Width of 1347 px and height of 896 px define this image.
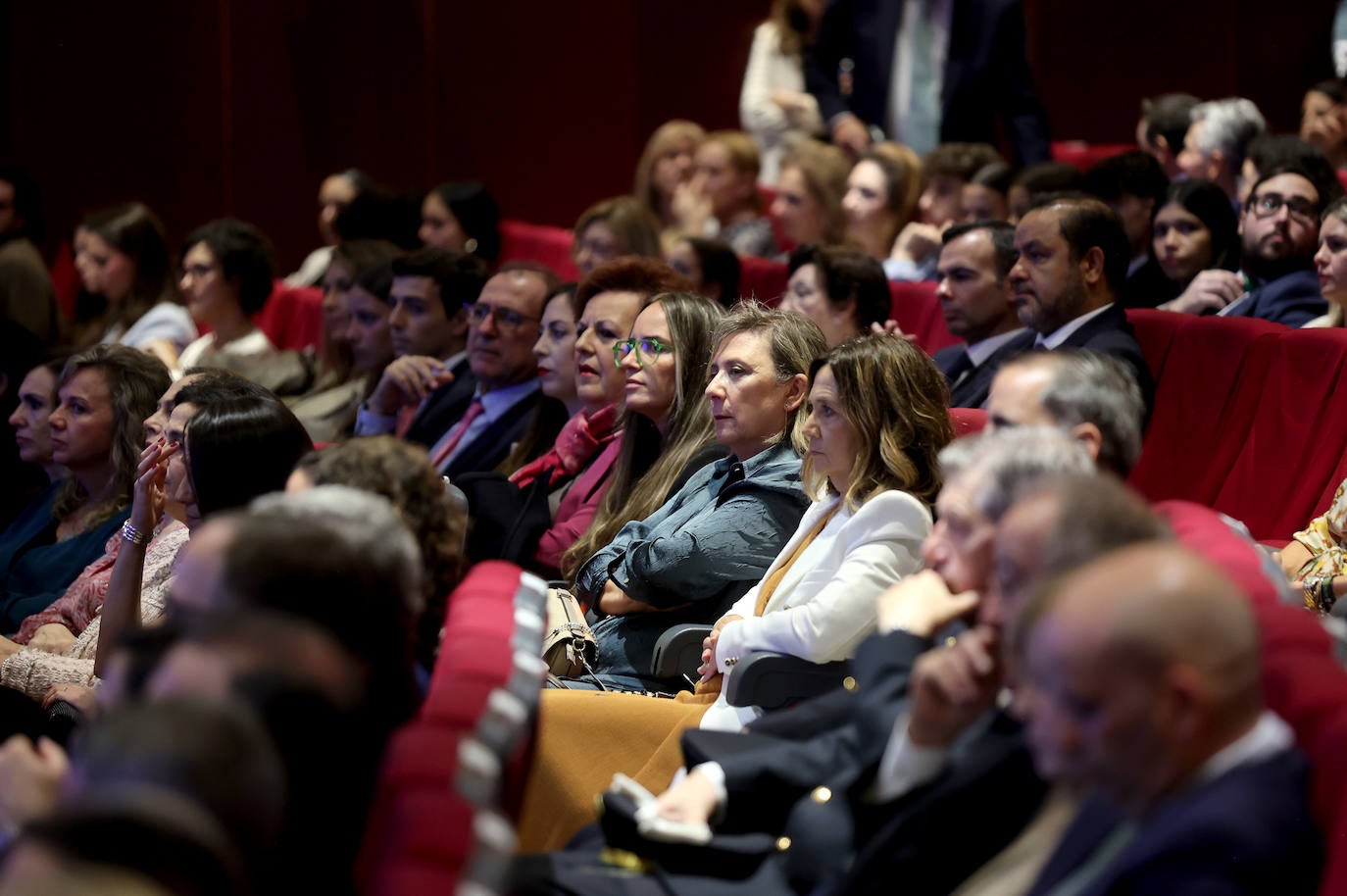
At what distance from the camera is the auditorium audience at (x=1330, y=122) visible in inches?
222

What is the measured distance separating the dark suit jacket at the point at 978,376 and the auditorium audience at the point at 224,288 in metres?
2.53

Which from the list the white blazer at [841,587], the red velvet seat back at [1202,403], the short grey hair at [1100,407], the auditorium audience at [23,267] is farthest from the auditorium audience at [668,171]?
the short grey hair at [1100,407]

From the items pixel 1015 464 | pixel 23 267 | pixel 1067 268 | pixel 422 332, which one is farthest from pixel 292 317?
pixel 1015 464

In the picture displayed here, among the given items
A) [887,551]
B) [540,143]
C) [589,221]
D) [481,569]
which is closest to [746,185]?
[589,221]

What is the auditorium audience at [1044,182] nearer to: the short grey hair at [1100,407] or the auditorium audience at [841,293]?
the auditorium audience at [841,293]

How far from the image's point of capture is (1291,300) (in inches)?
154

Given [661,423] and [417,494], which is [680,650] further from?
[417,494]

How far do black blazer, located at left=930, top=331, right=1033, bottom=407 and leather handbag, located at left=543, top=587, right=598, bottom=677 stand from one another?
47.9 inches

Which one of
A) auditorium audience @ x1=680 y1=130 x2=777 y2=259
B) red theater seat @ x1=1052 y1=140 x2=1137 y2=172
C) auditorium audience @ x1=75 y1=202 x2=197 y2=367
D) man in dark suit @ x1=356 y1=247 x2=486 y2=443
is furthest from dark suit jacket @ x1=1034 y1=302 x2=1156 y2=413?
auditorium audience @ x1=75 y1=202 x2=197 y2=367

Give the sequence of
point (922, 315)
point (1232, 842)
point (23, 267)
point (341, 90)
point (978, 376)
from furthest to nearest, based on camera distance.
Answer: point (341, 90)
point (23, 267)
point (922, 315)
point (978, 376)
point (1232, 842)

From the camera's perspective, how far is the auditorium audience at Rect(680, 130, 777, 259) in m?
5.97

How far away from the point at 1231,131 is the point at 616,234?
1.98 m

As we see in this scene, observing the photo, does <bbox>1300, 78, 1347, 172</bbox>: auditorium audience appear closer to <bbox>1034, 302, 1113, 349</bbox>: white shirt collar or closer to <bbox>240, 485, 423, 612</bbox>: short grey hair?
<bbox>1034, 302, 1113, 349</bbox>: white shirt collar

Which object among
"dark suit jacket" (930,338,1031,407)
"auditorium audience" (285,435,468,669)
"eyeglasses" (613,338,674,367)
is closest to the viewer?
"auditorium audience" (285,435,468,669)
